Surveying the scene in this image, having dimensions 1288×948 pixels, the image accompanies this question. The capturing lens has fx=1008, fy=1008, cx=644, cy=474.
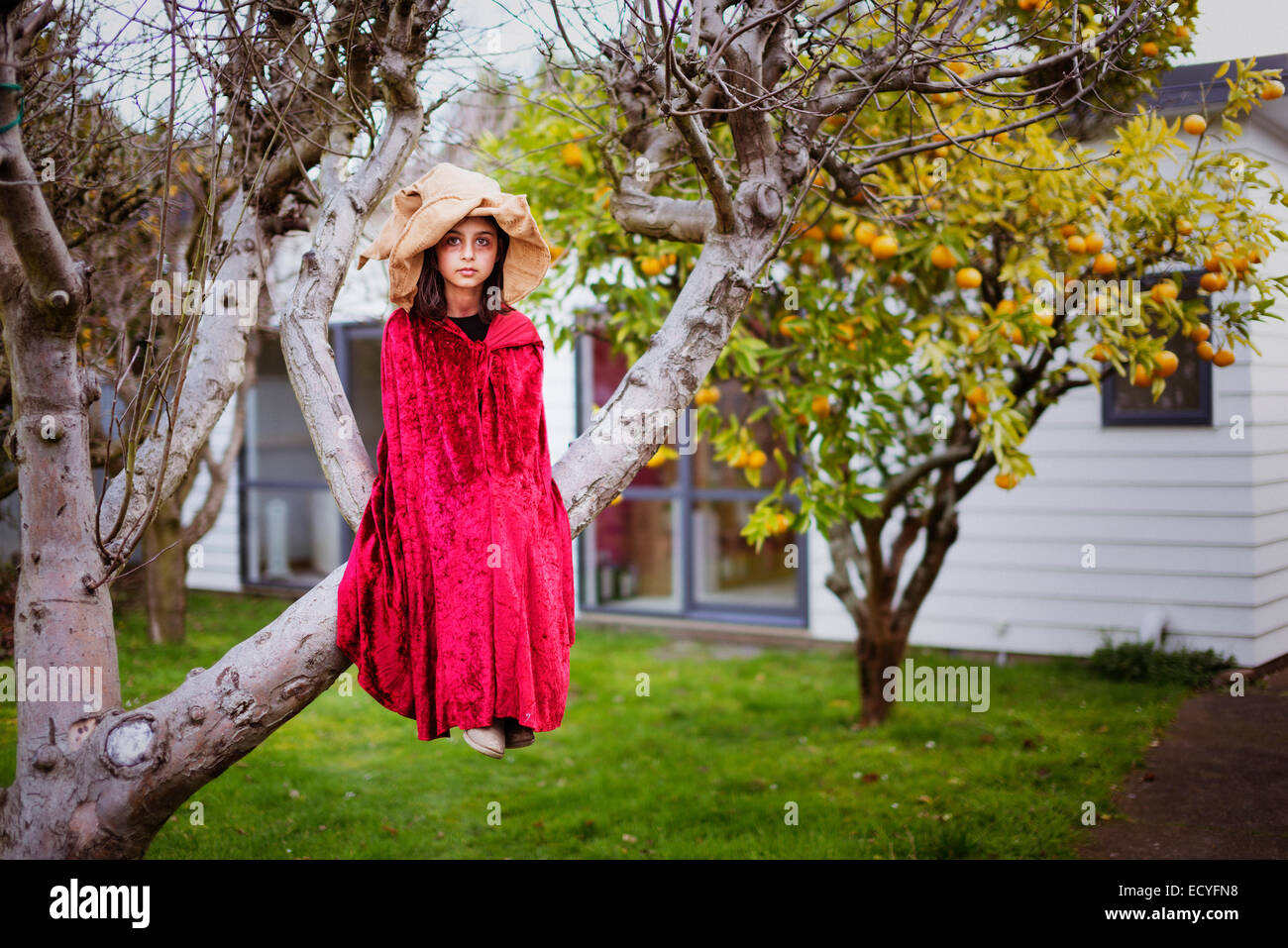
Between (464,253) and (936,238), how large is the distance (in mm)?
2130

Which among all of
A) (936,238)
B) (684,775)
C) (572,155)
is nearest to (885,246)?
(936,238)

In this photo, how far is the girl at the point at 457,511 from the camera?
2.15 metres

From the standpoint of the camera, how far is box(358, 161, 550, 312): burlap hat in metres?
2.21

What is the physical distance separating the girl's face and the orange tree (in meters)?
0.56

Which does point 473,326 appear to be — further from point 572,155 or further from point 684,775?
point 684,775

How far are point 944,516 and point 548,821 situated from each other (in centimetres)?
236

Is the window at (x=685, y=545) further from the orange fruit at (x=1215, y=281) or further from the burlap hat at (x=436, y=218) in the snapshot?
the burlap hat at (x=436, y=218)

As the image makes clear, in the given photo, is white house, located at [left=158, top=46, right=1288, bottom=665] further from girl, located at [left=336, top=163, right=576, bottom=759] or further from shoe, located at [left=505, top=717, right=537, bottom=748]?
shoe, located at [left=505, top=717, right=537, bottom=748]

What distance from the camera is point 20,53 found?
7.82ft

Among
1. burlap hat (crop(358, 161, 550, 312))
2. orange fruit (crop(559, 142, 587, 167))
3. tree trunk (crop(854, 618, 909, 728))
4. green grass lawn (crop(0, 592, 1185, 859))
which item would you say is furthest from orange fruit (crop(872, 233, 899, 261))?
green grass lawn (crop(0, 592, 1185, 859))

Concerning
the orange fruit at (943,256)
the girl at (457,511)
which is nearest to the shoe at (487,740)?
the girl at (457,511)

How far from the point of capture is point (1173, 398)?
584 centimetres
